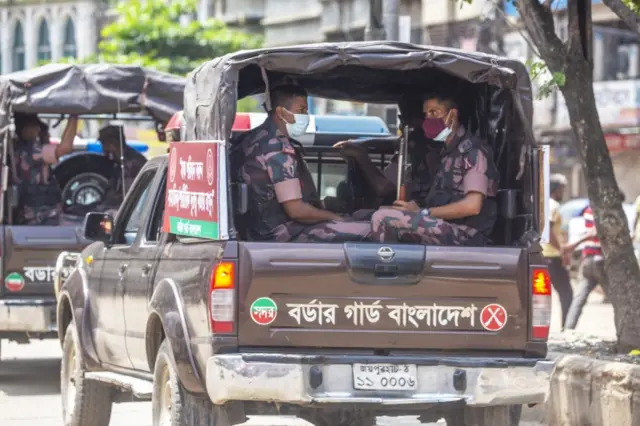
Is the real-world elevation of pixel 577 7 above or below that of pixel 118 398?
above

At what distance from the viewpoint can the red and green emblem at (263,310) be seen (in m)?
6.77

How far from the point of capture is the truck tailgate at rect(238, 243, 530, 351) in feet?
22.3

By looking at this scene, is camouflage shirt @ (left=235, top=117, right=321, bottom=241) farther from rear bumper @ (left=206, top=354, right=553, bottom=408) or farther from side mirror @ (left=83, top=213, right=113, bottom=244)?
side mirror @ (left=83, top=213, right=113, bottom=244)

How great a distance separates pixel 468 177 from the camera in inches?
298

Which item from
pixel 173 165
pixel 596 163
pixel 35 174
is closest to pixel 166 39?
pixel 35 174

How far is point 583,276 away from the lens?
48.6ft

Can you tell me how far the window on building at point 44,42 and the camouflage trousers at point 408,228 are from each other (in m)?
63.1

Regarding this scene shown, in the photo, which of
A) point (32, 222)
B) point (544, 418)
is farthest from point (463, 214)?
point (32, 222)

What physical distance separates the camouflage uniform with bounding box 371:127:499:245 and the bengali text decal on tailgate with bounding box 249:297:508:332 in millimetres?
522

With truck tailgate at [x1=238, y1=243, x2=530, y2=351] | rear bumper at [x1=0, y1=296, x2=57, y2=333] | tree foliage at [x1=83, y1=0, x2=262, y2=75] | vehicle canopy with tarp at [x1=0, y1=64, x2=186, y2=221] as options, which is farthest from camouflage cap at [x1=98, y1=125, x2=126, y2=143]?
tree foliage at [x1=83, y1=0, x2=262, y2=75]

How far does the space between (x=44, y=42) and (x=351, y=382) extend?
64880 millimetres

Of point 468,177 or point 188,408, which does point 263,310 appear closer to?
point 188,408

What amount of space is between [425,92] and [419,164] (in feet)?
1.52

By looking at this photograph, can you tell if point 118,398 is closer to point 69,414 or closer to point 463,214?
point 69,414
